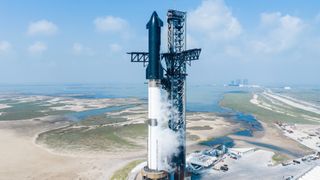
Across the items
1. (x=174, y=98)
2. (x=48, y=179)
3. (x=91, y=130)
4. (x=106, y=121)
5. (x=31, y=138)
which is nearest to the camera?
(x=174, y=98)

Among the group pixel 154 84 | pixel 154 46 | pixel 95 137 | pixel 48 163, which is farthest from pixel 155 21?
pixel 95 137

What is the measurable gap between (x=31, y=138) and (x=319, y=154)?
74.2m

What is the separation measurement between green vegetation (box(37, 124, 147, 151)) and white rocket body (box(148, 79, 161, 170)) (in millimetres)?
38287

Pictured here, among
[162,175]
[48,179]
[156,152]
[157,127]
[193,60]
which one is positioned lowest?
[48,179]

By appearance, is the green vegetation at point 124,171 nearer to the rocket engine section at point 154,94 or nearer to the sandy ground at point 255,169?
the sandy ground at point 255,169

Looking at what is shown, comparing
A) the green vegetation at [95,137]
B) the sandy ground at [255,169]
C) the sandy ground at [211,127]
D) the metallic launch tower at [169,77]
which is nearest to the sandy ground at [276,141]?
the sandy ground at [211,127]

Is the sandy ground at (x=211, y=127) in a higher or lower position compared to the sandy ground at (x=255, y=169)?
lower

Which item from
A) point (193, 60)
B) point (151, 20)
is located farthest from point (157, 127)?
point (151, 20)

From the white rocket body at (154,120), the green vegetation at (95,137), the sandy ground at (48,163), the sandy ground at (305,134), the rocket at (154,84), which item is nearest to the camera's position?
the rocket at (154,84)

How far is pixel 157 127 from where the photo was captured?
1389 inches

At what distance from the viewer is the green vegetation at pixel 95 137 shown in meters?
74.2

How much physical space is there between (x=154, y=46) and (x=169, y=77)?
4.71m

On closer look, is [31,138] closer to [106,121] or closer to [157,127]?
[106,121]

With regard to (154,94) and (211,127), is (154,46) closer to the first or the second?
(154,94)
